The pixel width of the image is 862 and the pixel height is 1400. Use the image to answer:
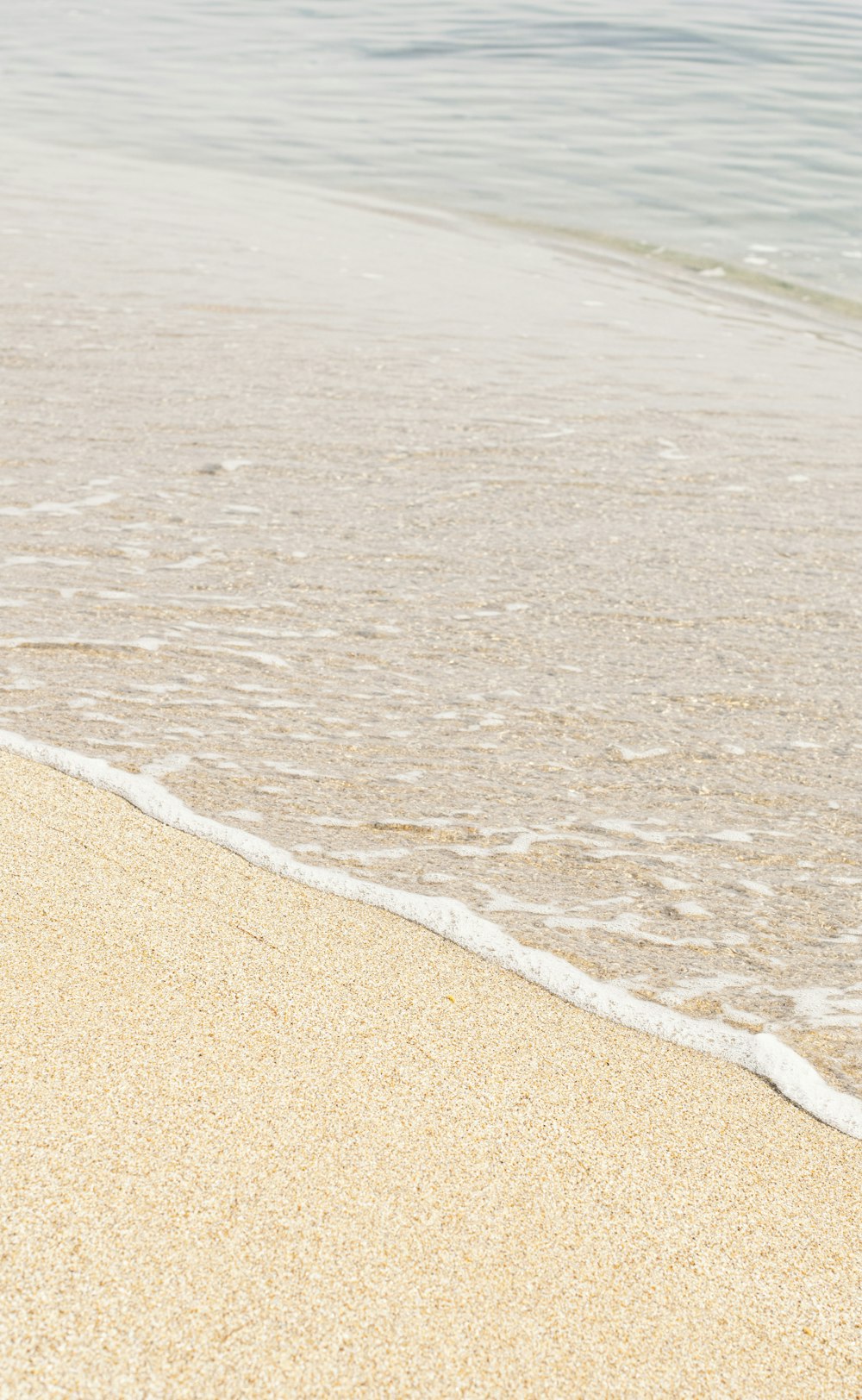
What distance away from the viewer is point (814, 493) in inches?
232

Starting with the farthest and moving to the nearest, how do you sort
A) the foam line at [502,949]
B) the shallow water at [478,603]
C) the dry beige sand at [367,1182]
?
the shallow water at [478,603] → the foam line at [502,949] → the dry beige sand at [367,1182]

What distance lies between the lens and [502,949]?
2.83 m

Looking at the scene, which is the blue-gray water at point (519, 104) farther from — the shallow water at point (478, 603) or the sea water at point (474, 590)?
the shallow water at point (478, 603)

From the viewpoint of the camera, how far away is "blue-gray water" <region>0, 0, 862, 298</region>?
13406 millimetres

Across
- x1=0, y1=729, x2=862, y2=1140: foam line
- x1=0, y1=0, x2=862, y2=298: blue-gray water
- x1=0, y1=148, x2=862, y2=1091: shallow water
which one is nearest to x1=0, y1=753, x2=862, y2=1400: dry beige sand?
x1=0, y1=729, x2=862, y2=1140: foam line

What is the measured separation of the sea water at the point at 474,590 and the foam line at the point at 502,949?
0.18ft

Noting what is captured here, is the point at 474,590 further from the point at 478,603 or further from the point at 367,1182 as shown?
the point at 367,1182

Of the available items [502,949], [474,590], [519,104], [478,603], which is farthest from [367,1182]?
[519,104]

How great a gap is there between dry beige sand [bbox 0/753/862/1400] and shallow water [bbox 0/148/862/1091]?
0.38 m

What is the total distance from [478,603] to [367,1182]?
275 cm

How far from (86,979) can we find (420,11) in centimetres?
2579

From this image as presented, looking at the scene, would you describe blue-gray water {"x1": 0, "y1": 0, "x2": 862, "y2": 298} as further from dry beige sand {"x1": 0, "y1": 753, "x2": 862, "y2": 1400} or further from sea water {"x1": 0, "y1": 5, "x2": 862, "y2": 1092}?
dry beige sand {"x1": 0, "y1": 753, "x2": 862, "y2": 1400}

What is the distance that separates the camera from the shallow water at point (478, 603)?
3168 mm

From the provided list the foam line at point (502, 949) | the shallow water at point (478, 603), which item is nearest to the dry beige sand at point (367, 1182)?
the foam line at point (502, 949)
